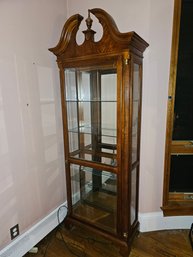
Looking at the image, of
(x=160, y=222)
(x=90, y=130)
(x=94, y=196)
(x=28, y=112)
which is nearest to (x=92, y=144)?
(x=90, y=130)

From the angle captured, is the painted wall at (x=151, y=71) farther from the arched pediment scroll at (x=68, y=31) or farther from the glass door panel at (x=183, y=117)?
the arched pediment scroll at (x=68, y=31)

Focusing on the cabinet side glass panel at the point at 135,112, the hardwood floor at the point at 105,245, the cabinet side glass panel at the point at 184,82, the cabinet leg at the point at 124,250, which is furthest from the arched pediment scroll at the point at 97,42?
the hardwood floor at the point at 105,245

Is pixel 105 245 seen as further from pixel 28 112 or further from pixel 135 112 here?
pixel 28 112

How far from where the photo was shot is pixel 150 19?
1.58 metres

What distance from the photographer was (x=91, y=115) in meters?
1.91

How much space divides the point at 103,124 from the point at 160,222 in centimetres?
127

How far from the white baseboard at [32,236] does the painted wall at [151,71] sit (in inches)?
39.7

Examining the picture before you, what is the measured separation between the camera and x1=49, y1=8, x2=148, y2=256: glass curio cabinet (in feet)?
4.54

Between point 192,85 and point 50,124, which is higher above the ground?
point 192,85

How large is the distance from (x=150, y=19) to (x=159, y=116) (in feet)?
2.90

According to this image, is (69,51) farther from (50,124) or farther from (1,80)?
(50,124)

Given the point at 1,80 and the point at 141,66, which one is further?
the point at 141,66

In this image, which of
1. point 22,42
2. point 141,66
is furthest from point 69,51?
point 141,66

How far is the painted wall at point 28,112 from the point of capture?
1465 millimetres
